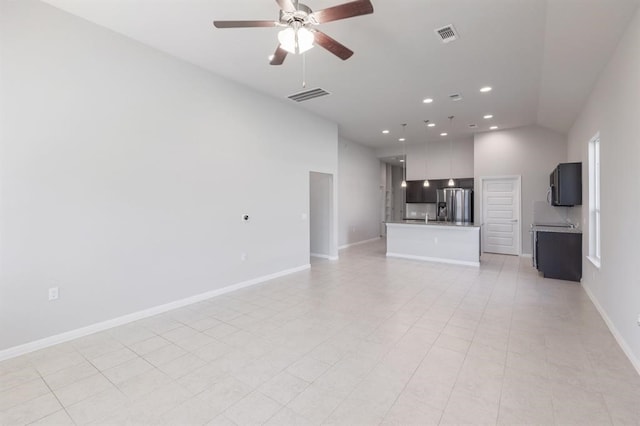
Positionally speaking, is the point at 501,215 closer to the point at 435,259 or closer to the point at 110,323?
the point at 435,259

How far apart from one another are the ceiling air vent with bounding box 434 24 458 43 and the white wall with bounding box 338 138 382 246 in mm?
5233

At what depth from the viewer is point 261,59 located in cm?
393

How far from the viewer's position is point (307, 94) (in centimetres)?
513

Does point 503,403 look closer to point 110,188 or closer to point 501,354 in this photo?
point 501,354

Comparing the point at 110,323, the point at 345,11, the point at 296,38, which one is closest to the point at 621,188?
the point at 345,11

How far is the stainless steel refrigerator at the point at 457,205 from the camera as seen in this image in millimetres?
8305

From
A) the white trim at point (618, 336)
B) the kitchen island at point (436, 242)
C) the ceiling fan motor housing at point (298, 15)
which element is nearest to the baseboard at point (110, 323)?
the ceiling fan motor housing at point (298, 15)

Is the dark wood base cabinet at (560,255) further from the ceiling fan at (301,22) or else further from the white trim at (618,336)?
the ceiling fan at (301,22)

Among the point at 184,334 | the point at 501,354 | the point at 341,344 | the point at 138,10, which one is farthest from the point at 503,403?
the point at 138,10

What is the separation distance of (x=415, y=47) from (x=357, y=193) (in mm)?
6062

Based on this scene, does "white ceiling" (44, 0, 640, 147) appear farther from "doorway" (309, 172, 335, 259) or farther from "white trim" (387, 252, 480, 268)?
"white trim" (387, 252, 480, 268)

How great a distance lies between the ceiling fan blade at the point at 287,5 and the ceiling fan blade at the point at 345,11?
0.54 ft

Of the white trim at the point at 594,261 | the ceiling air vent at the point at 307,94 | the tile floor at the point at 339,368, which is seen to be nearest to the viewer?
the tile floor at the point at 339,368

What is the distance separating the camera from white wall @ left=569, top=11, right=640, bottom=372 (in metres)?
2.52
